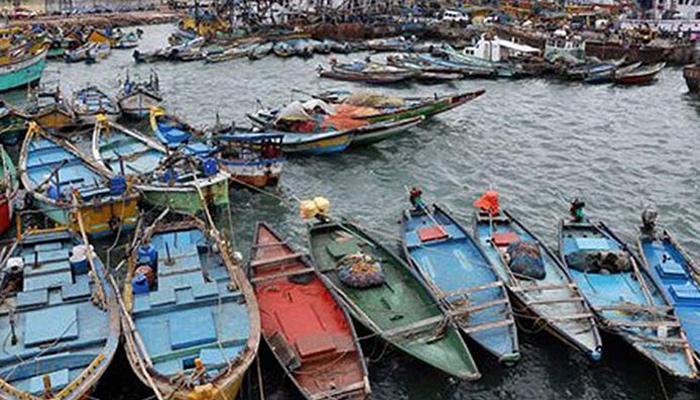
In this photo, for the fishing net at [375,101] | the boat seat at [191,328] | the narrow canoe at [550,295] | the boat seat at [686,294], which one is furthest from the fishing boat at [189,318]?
the fishing net at [375,101]

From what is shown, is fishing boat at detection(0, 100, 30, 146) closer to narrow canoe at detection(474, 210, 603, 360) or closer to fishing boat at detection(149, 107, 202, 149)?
fishing boat at detection(149, 107, 202, 149)

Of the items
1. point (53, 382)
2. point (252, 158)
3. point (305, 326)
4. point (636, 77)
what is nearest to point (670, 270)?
point (305, 326)

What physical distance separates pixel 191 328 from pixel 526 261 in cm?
1087

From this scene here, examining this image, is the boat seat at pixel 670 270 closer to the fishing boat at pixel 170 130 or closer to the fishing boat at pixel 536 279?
the fishing boat at pixel 536 279

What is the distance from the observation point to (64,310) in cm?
1745

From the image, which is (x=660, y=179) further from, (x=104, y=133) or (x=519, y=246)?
(x=104, y=133)

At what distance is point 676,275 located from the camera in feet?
71.2

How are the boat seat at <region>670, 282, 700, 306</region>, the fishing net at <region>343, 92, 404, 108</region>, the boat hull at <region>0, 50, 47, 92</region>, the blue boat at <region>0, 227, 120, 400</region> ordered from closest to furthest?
1. the blue boat at <region>0, 227, 120, 400</region>
2. the boat seat at <region>670, 282, 700, 306</region>
3. the fishing net at <region>343, 92, 404, 108</region>
4. the boat hull at <region>0, 50, 47, 92</region>

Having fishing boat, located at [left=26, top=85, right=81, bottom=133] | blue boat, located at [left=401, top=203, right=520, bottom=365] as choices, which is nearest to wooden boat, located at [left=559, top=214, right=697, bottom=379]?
blue boat, located at [left=401, top=203, right=520, bottom=365]

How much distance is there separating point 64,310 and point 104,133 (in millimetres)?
18663

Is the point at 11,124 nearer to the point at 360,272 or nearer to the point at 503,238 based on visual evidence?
the point at 360,272

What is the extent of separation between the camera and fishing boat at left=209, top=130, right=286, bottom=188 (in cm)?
3002

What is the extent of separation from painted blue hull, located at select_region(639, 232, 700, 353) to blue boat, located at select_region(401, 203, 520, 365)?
5157 mm

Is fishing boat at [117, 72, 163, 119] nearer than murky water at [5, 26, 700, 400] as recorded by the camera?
No
